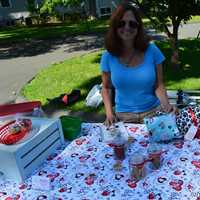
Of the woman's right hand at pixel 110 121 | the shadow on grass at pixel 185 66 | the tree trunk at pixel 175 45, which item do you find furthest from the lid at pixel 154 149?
the tree trunk at pixel 175 45

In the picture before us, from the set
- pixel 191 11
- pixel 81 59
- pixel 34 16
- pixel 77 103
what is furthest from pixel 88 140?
pixel 34 16

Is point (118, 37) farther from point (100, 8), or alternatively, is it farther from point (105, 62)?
point (100, 8)

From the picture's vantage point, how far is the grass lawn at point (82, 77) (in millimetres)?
6742

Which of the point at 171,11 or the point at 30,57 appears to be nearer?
the point at 171,11

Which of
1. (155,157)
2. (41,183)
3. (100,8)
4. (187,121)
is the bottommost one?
(41,183)

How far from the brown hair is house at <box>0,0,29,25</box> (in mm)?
25157

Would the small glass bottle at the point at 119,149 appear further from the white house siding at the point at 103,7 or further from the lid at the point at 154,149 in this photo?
the white house siding at the point at 103,7

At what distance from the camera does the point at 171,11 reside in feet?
23.8

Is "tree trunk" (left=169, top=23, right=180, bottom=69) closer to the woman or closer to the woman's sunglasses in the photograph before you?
the woman

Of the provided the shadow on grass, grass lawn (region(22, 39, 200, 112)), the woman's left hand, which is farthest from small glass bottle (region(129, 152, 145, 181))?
the shadow on grass

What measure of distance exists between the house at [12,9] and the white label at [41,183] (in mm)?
26084

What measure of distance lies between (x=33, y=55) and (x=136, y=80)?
31.9 feet

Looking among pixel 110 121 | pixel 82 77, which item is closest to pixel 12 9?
pixel 82 77

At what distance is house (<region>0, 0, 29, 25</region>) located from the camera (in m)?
27.0
